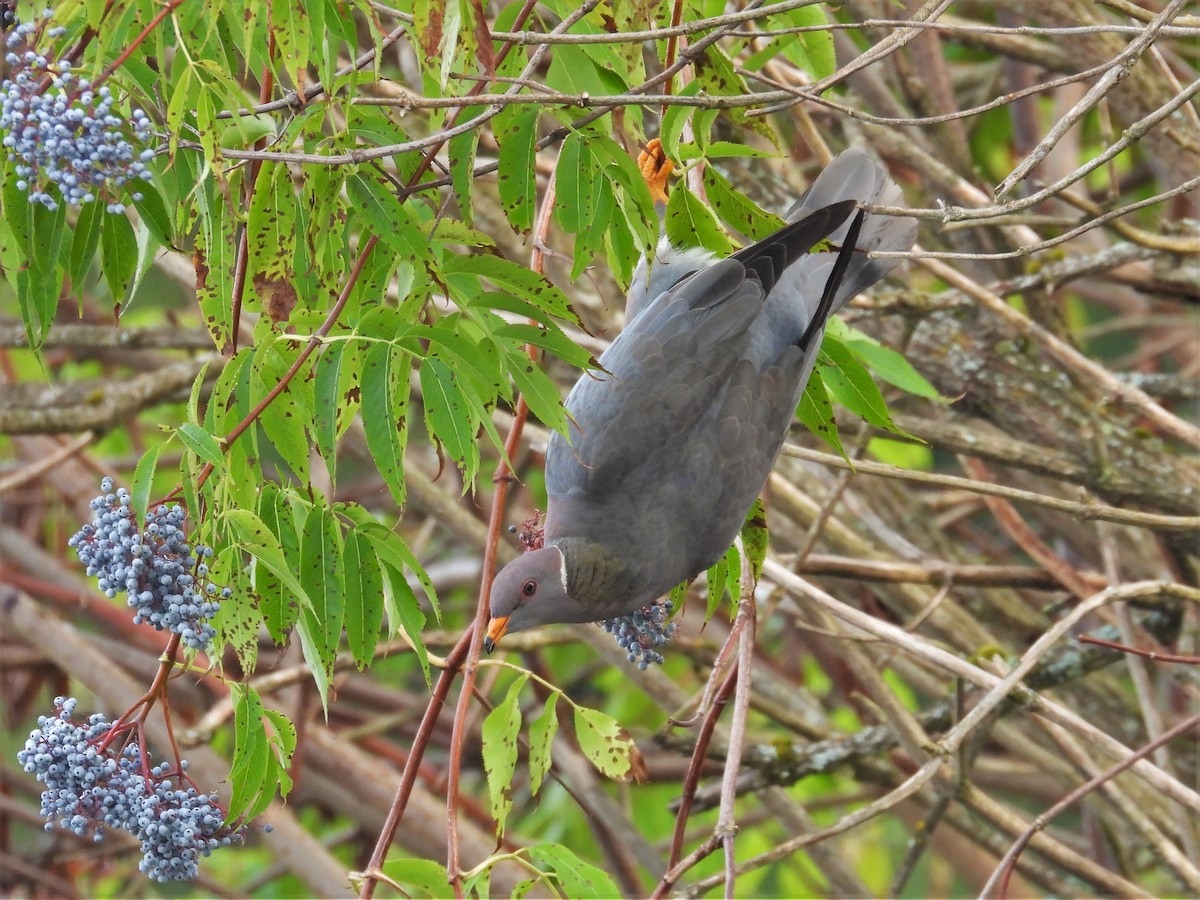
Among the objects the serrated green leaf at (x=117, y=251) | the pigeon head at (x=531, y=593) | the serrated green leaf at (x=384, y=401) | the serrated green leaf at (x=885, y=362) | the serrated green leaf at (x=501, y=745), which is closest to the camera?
the serrated green leaf at (x=384, y=401)

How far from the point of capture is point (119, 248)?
72.9 inches

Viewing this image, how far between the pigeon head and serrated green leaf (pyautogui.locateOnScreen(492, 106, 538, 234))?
0.82 m

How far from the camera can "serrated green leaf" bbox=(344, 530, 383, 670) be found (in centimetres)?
186

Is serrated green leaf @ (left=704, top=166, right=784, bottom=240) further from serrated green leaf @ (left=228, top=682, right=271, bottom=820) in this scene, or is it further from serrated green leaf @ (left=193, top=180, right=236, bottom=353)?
serrated green leaf @ (left=228, top=682, right=271, bottom=820)

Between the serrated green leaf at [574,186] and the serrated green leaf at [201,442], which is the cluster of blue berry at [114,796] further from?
the serrated green leaf at [574,186]

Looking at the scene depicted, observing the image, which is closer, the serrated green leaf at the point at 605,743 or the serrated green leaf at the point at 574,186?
the serrated green leaf at the point at 574,186

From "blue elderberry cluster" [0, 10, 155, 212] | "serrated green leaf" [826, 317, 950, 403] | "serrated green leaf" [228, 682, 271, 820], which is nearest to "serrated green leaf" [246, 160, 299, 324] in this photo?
"blue elderberry cluster" [0, 10, 155, 212]

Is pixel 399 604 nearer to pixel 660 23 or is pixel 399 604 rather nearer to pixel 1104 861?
pixel 660 23

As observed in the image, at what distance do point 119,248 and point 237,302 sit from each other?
0.18 meters

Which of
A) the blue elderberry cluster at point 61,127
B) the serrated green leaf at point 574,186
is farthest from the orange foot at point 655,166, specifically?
the blue elderberry cluster at point 61,127

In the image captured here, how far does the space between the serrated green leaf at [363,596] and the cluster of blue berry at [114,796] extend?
0.30 meters

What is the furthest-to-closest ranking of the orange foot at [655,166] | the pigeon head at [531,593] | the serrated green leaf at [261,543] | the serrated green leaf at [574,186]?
the orange foot at [655,166] → the pigeon head at [531,593] → the serrated green leaf at [574,186] → the serrated green leaf at [261,543]

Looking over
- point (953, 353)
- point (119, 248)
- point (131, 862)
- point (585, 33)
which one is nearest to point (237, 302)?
point (119, 248)

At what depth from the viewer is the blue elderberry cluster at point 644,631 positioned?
8.02ft
